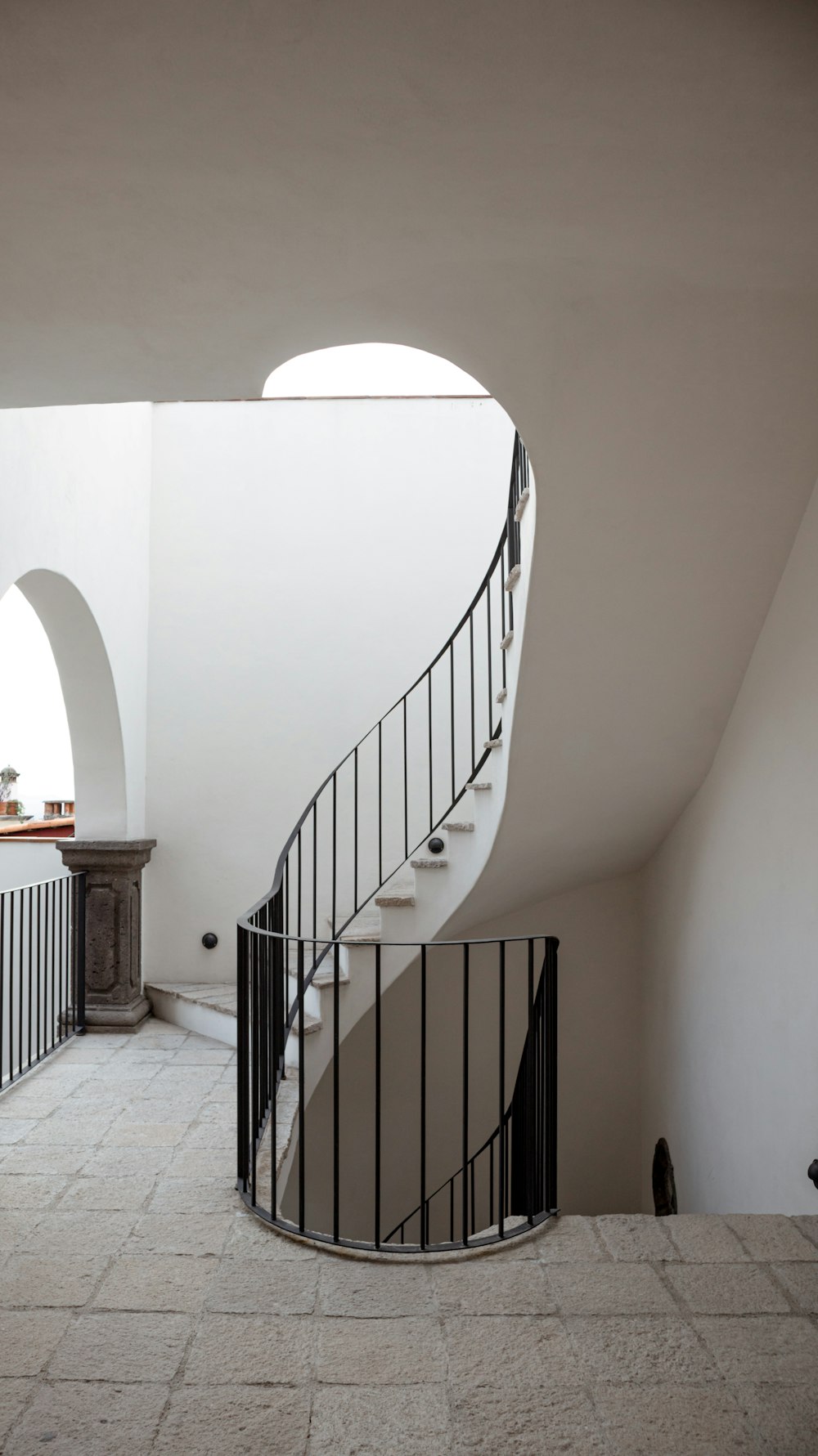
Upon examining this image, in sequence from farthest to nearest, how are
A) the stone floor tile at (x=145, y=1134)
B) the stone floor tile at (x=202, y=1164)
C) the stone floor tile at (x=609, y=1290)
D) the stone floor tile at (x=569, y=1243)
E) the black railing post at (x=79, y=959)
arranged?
1. the black railing post at (x=79, y=959)
2. the stone floor tile at (x=145, y=1134)
3. the stone floor tile at (x=202, y=1164)
4. the stone floor tile at (x=569, y=1243)
5. the stone floor tile at (x=609, y=1290)

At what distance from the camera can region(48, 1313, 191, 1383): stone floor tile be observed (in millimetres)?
2143

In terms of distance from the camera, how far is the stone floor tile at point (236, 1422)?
1895mm

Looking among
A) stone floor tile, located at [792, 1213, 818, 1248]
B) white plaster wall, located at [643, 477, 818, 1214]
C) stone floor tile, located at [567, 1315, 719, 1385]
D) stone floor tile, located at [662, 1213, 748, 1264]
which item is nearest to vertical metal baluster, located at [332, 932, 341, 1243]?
stone floor tile, located at [567, 1315, 719, 1385]

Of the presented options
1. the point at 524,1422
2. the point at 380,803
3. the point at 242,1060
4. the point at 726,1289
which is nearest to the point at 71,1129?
the point at 242,1060

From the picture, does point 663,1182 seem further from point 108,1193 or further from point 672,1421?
point 672,1421

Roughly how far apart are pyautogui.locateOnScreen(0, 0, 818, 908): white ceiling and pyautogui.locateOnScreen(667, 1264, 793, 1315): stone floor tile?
2077mm

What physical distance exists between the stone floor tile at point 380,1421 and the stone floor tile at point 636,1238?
0.83 m

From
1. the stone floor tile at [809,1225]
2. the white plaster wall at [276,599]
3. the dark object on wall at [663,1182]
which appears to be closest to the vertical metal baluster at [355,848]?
the white plaster wall at [276,599]

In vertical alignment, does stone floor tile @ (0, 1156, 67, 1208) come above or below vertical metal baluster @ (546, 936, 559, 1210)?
below

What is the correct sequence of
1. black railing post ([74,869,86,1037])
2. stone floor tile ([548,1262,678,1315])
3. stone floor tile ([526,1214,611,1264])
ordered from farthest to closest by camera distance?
black railing post ([74,869,86,1037]) < stone floor tile ([526,1214,611,1264]) < stone floor tile ([548,1262,678,1315])

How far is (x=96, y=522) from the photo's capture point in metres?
5.22

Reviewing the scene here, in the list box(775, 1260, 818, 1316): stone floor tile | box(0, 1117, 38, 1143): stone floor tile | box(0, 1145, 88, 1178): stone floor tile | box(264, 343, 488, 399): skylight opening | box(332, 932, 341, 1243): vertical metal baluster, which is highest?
box(264, 343, 488, 399): skylight opening

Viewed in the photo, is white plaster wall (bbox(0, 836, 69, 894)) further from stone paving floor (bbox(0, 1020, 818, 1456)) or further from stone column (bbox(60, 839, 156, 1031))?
stone paving floor (bbox(0, 1020, 818, 1456))

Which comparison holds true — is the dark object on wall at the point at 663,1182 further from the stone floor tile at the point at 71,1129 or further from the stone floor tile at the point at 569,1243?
the stone floor tile at the point at 71,1129
